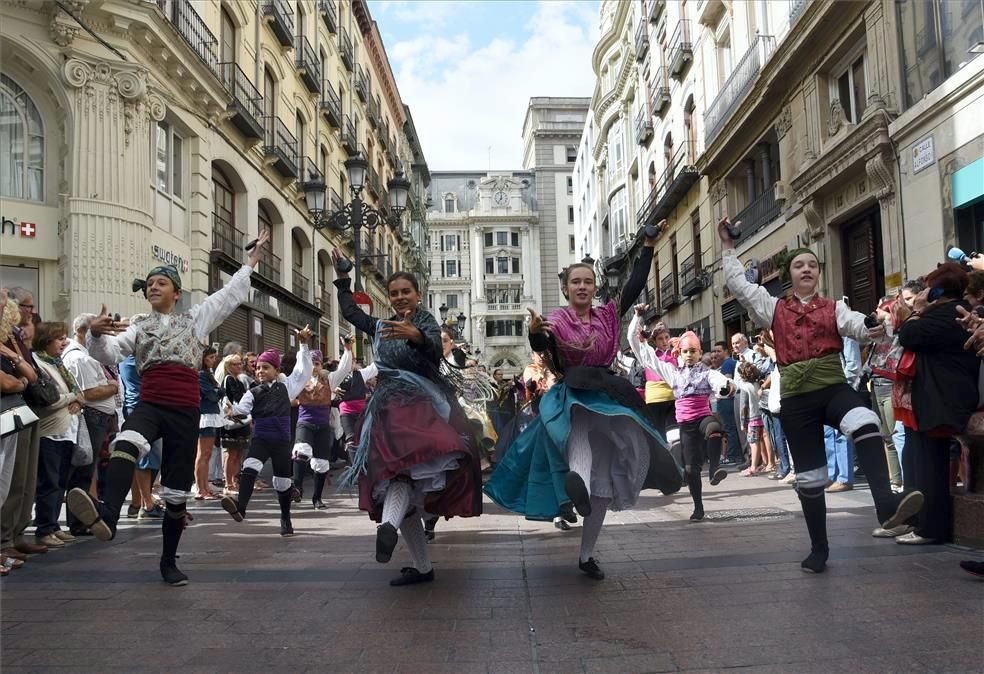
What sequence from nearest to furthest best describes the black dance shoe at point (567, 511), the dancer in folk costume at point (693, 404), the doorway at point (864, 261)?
1. the black dance shoe at point (567, 511)
2. the dancer in folk costume at point (693, 404)
3. the doorway at point (864, 261)

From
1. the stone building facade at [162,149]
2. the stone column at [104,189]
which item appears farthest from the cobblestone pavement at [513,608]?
the stone building facade at [162,149]

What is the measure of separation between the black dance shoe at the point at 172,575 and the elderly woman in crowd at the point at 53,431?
189cm

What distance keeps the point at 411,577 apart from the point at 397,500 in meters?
0.54

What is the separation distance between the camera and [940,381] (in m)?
5.38

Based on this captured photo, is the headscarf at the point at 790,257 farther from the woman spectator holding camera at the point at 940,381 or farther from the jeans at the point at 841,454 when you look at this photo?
the jeans at the point at 841,454

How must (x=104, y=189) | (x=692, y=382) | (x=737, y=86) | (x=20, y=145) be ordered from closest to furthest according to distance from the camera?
(x=692, y=382) → (x=20, y=145) → (x=104, y=189) → (x=737, y=86)

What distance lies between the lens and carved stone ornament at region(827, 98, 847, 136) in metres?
15.2

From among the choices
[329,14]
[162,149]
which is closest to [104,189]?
[162,149]

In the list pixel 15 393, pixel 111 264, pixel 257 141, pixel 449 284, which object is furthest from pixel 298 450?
pixel 449 284

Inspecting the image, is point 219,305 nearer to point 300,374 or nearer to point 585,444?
point 300,374

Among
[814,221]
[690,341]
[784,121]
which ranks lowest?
[690,341]

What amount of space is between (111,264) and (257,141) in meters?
7.89

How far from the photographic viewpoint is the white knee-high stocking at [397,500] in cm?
488

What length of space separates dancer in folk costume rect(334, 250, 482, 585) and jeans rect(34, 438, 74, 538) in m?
3.09
